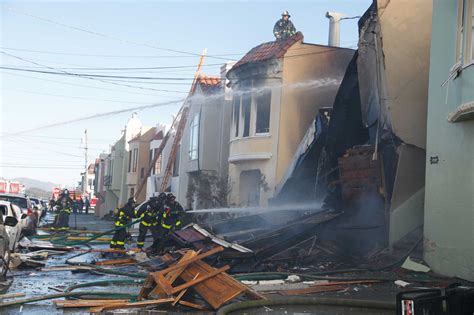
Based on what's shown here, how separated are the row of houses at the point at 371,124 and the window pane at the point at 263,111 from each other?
1.5 inches

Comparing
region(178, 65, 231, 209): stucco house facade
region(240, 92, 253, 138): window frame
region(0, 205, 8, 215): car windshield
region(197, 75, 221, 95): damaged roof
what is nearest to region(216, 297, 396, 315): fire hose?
region(0, 205, 8, 215): car windshield

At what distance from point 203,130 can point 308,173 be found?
32.4 ft

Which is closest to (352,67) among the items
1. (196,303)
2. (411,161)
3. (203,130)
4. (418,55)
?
(418,55)

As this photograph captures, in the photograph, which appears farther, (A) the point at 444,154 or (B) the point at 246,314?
(A) the point at 444,154

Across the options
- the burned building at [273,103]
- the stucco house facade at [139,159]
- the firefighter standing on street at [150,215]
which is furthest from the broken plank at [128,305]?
the stucco house facade at [139,159]

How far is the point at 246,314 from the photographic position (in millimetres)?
6789

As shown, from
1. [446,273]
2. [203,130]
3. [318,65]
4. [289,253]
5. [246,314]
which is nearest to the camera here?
[246,314]

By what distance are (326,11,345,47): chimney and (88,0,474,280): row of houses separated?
3.32 meters

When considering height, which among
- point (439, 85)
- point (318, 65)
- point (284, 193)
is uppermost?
point (318, 65)

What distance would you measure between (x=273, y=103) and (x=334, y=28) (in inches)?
261

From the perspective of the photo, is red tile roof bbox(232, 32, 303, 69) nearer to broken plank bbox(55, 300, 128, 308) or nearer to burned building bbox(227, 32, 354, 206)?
burned building bbox(227, 32, 354, 206)

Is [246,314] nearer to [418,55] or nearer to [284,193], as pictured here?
[418,55]

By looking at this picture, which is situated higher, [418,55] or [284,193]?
[418,55]

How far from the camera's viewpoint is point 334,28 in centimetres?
2333
